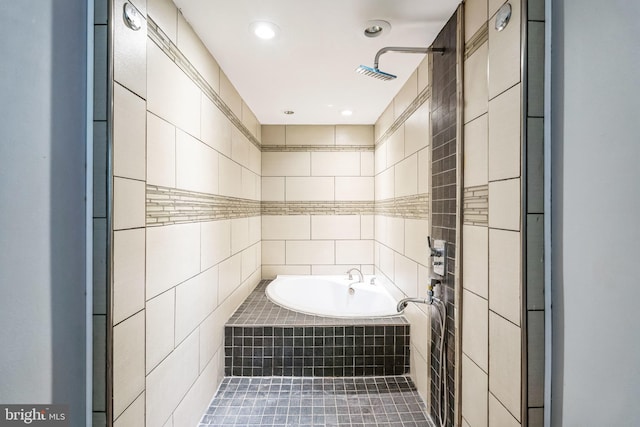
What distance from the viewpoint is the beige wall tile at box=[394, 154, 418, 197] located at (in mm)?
2029

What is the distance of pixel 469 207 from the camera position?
1.29 metres

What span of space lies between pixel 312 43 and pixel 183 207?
1.17 metres

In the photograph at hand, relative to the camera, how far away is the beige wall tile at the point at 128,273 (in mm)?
916

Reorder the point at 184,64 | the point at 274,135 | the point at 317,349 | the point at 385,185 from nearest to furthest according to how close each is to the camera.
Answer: the point at 184,64
the point at 317,349
the point at 385,185
the point at 274,135

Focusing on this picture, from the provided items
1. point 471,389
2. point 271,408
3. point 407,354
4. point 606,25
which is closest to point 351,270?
point 407,354

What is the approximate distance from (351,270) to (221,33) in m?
2.43

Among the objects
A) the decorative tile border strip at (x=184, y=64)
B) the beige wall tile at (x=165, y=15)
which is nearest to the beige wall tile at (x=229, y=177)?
the decorative tile border strip at (x=184, y=64)

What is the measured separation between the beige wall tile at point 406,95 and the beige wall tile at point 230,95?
1.36 meters

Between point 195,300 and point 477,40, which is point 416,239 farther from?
point 195,300

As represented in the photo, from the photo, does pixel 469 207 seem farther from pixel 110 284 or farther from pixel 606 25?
pixel 110 284

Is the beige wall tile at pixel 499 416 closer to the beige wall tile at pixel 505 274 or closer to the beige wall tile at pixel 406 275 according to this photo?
the beige wall tile at pixel 505 274

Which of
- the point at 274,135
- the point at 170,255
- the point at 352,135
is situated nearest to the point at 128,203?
the point at 170,255

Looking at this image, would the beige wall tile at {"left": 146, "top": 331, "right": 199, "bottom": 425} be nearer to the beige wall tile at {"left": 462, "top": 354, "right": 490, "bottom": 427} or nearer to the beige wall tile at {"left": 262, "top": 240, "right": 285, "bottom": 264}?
the beige wall tile at {"left": 462, "top": 354, "right": 490, "bottom": 427}

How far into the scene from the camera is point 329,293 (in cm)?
317
